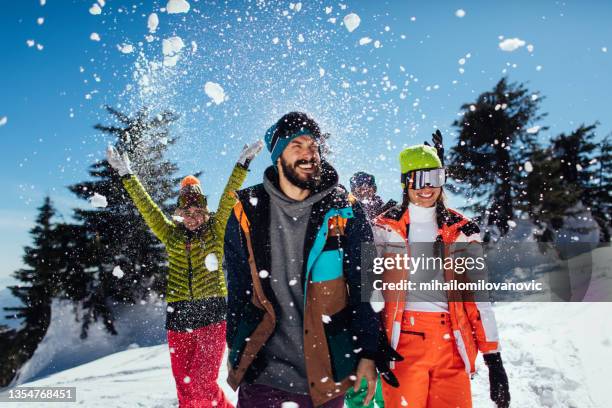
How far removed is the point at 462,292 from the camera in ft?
10.2

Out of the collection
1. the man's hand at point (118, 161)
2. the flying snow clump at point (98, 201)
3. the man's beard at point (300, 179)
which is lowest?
the man's beard at point (300, 179)

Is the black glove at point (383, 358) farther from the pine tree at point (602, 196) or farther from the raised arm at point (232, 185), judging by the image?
the pine tree at point (602, 196)

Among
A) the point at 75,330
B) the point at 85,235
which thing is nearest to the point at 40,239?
the point at 85,235

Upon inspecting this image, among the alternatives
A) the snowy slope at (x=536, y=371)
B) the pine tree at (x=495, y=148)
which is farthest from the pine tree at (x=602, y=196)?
the snowy slope at (x=536, y=371)

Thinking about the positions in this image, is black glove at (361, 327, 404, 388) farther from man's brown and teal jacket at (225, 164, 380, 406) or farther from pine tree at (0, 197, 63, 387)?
pine tree at (0, 197, 63, 387)

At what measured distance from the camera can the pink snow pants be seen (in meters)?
3.92

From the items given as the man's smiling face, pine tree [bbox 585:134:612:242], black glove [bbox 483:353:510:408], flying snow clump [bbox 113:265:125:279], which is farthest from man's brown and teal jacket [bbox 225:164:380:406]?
pine tree [bbox 585:134:612:242]

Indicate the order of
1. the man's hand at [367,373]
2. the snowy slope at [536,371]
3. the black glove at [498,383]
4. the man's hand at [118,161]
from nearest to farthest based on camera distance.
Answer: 1. the man's hand at [367,373]
2. the black glove at [498,383]
3. the man's hand at [118,161]
4. the snowy slope at [536,371]

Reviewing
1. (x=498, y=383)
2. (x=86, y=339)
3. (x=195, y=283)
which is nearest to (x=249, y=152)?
(x=195, y=283)

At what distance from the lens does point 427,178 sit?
11.2 feet

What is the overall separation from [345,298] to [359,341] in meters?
0.26

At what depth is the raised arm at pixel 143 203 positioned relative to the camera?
446 cm

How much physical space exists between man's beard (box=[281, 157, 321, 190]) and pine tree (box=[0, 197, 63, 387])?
652 inches

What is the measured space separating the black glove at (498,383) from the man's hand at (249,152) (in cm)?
307
